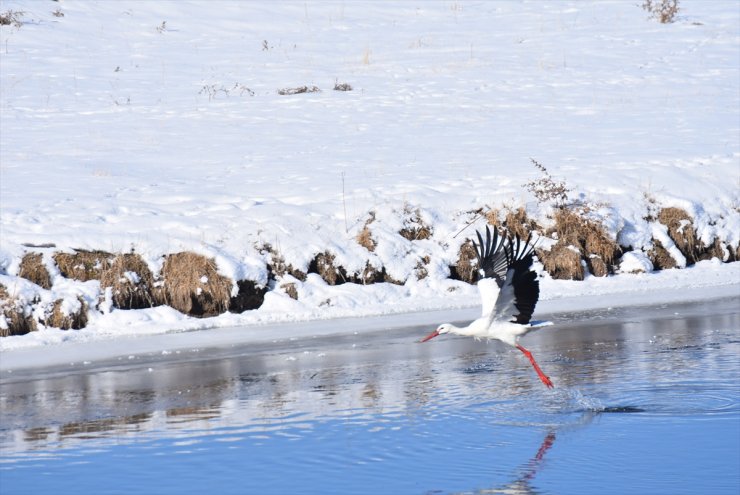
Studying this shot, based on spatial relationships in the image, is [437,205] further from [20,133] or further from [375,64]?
[375,64]

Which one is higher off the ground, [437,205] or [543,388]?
[437,205]

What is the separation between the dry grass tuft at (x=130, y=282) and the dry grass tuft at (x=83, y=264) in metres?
0.12

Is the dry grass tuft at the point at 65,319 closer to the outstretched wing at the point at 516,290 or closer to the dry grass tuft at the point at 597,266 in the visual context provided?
the outstretched wing at the point at 516,290

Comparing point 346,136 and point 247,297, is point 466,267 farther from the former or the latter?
point 346,136

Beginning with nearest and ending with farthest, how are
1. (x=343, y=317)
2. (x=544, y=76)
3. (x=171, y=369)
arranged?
(x=171, y=369) → (x=343, y=317) → (x=544, y=76)

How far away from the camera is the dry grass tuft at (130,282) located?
1393 cm

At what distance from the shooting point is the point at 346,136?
850 inches

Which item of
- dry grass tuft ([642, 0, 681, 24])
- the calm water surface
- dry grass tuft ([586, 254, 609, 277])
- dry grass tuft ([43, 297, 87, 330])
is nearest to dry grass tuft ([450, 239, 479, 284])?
dry grass tuft ([586, 254, 609, 277])

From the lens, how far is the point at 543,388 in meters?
9.65

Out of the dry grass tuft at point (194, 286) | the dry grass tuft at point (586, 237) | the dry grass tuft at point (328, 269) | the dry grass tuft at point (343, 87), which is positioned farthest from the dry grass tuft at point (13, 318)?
the dry grass tuft at point (343, 87)

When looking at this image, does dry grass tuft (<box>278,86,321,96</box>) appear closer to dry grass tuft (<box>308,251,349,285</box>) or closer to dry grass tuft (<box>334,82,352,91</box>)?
dry grass tuft (<box>334,82,352,91</box>)

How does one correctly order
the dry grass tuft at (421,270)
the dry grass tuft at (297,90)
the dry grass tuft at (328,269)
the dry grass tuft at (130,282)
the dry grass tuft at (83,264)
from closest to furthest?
1. the dry grass tuft at (130,282)
2. the dry grass tuft at (83,264)
3. the dry grass tuft at (328,269)
4. the dry grass tuft at (421,270)
5. the dry grass tuft at (297,90)

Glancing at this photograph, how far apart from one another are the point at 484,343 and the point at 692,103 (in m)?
13.4

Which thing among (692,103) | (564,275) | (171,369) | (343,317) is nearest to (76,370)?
(171,369)
